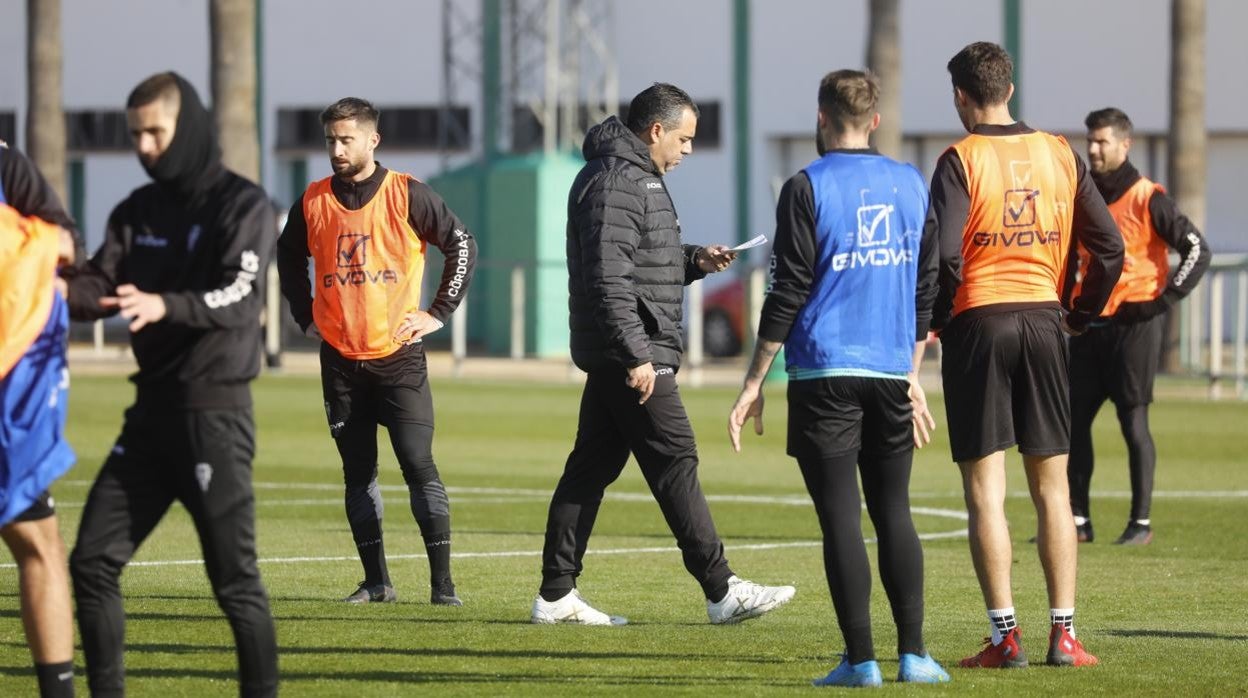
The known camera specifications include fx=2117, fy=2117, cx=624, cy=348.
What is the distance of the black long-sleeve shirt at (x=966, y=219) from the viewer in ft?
24.6

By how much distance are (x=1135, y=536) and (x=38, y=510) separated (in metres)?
7.65

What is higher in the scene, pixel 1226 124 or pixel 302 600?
Result: pixel 1226 124

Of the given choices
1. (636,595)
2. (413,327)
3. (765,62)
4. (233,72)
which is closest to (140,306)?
(413,327)

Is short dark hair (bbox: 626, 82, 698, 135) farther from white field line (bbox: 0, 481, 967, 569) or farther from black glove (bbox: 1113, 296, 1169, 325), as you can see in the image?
black glove (bbox: 1113, 296, 1169, 325)

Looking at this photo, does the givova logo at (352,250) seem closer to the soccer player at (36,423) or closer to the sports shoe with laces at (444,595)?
the sports shoe with laces at (444,595)

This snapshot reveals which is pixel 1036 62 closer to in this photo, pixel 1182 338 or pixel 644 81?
pixel 644 81

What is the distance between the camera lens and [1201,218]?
99.1 ft

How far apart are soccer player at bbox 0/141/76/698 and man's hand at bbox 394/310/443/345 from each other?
314cm

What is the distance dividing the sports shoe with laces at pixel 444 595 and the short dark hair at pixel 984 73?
328cm

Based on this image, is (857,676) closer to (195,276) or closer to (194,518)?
(194,518)

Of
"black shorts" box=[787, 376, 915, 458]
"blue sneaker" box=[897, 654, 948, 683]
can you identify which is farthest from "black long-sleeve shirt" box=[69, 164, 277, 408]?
"blue sneaker" box=[897, 654, 948, 683]

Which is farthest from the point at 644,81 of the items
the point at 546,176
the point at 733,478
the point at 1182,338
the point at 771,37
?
the point at 733,478

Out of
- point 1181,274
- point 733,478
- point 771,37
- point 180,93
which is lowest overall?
point 733,478

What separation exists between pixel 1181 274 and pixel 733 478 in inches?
206
